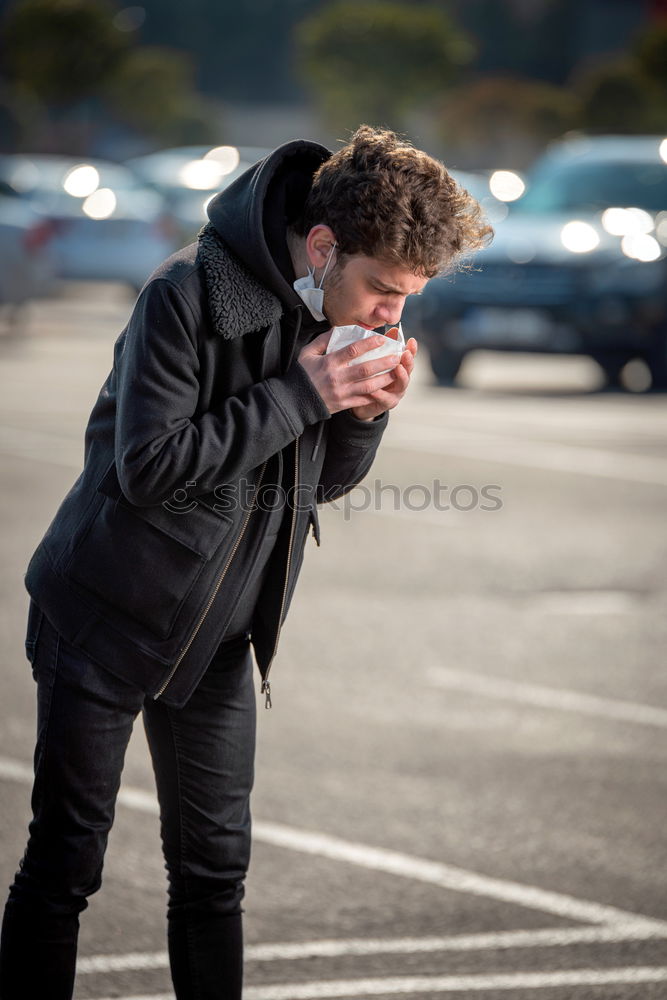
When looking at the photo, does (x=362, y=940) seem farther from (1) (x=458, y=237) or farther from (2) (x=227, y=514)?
(1) (x=458, y=237)

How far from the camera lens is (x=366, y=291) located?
2.80 metres

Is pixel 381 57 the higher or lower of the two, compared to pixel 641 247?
higher

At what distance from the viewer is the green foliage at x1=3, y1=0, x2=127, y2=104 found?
49688mm

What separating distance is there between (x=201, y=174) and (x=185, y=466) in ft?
84.0

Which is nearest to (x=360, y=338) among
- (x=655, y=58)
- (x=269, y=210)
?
(x=269, y=210)

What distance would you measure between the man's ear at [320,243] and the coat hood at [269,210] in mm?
75

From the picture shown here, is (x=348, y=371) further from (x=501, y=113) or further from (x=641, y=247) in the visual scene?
(x=501, y=113)

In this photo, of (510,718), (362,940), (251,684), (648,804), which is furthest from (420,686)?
(251,684)

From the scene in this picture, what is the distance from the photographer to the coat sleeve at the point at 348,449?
3018 mm

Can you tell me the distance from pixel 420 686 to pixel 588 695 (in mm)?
616

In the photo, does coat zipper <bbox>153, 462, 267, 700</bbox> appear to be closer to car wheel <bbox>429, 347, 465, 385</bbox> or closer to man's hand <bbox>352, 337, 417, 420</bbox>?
man's hand <bbox>352, 337, 417, 420</bbox>

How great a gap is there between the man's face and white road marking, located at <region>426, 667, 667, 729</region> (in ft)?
10.4

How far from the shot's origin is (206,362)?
2.76 meters

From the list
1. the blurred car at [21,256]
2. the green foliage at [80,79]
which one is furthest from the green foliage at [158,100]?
the blurred car at [21,256]
